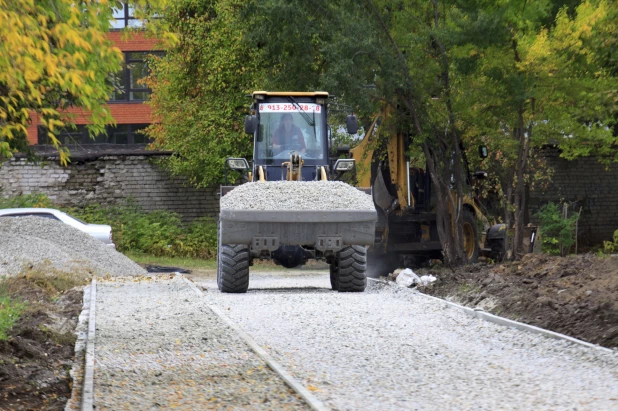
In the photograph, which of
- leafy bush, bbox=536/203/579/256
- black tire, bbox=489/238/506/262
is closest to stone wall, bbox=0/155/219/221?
leafy bush, bbox=536/203/579/256

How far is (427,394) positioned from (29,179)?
26.9 metres

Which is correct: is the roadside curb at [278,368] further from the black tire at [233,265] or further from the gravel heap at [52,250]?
the gravel heap at [52,250]

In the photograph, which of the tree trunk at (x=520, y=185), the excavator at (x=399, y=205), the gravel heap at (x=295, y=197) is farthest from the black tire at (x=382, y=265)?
the gravel heap at (x=295, y=197)

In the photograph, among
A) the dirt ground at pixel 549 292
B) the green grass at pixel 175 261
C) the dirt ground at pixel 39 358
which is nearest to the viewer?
the dirt ground at pixel 39 358

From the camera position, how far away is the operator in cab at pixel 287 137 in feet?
60.7

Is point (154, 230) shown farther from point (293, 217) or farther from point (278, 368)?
point (278, 368)

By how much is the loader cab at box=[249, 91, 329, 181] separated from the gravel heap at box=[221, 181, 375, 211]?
5.63ft

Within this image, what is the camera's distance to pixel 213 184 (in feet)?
111

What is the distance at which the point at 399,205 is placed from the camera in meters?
22.5

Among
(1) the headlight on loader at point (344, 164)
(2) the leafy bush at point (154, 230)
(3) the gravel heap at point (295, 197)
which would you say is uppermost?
(1) the headlight on loader at point (344, 164)

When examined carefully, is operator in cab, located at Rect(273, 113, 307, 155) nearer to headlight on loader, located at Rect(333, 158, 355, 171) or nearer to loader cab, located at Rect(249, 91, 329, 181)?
loader cab, located at Rect(249, 91, 329, 181)

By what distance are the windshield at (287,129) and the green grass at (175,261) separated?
10852mm

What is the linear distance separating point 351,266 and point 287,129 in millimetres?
2965

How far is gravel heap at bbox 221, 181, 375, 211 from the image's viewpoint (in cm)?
1620
